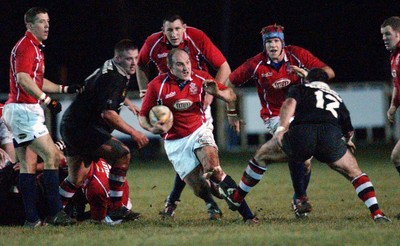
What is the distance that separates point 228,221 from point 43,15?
111 inches

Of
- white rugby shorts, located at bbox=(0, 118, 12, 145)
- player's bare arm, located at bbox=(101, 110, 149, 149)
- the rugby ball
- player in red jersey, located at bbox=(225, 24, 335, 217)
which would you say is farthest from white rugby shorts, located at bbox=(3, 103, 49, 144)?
player in red jersey, located at bbox=(225, 24, 335, 217)

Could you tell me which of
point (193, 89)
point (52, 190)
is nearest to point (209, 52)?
point (193, 89)

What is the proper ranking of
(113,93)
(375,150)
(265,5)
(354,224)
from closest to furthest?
(354,224) → (113,93) → (375,150) → (265,5)

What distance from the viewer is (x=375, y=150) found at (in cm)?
2017

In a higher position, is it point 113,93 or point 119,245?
point 113,93

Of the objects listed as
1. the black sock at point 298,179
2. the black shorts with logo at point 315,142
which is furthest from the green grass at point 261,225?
the black shorts with logo at point 315,142

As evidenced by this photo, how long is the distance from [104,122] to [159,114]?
607 millimetres

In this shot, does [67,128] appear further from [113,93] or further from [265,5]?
[265,5]

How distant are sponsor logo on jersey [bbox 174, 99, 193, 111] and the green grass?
1.16m

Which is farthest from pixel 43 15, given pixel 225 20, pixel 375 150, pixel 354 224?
pixel 225 20

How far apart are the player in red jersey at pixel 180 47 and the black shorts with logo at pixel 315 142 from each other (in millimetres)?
2030

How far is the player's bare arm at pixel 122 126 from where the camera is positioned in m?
9.04

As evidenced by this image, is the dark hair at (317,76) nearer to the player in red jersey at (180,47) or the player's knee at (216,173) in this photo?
the player's knee at (216,173)

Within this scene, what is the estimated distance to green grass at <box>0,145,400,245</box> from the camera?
Result: 24.7ft
